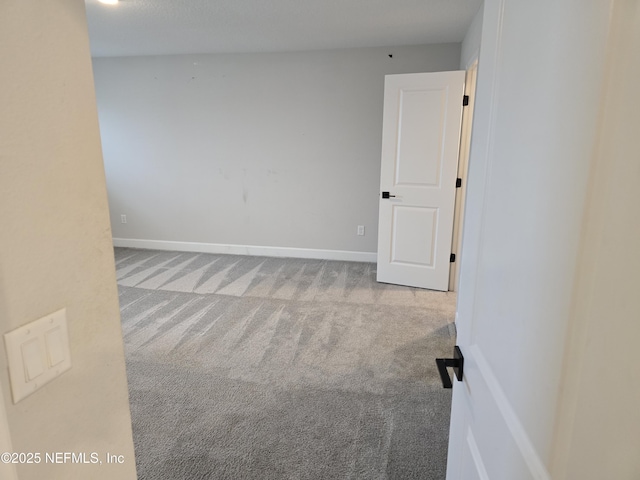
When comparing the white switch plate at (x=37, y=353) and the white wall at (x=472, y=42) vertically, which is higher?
the white wall at (x=472, y=42)

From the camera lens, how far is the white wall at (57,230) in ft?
1.76

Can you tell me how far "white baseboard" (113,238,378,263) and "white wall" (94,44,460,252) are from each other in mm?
66

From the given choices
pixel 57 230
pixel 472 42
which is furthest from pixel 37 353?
pixel 472 42

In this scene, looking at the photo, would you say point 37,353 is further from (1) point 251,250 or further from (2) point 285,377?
(1) point 251,250

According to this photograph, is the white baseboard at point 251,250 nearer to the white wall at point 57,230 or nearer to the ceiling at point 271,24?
the ceiling at point 271,24

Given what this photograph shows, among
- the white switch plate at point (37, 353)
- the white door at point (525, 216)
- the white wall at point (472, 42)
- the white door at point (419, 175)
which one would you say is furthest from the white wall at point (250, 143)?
the white switch plate at point (37, 353)

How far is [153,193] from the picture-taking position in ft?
16.8

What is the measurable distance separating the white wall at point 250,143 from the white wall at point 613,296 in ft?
13.5

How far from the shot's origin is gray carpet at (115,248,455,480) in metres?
1.75

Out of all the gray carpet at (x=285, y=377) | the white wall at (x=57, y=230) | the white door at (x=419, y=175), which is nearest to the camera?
the white wall at (x=57, y=230)

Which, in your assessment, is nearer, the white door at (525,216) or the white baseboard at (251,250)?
the white door at (525,216)

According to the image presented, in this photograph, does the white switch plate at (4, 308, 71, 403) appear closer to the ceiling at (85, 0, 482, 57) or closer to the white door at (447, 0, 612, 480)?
the white door at (447, 0, 612, 480)

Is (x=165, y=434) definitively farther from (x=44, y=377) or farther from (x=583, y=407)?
(x=583, y=407)

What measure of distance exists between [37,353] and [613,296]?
788 mm
